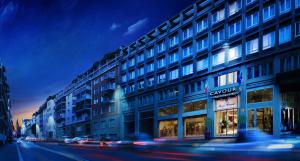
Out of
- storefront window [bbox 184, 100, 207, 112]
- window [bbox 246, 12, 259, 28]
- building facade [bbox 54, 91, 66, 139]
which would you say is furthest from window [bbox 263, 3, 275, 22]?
building facade [bbox 54, 91, 66, 139]

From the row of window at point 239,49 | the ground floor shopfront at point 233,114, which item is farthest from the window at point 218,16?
the ground floor shopfront at point 233,114

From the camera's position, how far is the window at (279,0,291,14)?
45.9m

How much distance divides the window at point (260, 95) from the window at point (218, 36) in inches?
373

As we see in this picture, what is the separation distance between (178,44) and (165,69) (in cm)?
569

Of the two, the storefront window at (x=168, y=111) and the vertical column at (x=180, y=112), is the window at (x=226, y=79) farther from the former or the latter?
the storefront window at (x=168, y=111)

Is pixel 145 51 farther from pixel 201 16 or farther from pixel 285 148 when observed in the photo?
pixel 285 148

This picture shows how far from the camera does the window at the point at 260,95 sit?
4828 centimetres

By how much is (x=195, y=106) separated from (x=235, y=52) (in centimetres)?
1205

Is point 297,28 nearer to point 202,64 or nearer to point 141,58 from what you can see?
point 202,64

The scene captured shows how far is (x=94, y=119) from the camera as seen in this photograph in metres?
111

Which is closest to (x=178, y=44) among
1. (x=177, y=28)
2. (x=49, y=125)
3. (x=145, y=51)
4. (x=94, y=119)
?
(x=177, y=28)

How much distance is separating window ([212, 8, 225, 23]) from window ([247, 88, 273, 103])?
38.4 ft

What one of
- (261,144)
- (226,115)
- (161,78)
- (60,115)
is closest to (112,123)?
(161,78)

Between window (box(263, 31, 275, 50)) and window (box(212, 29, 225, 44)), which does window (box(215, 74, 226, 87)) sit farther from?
window (box(263, 31, 275, 50))
